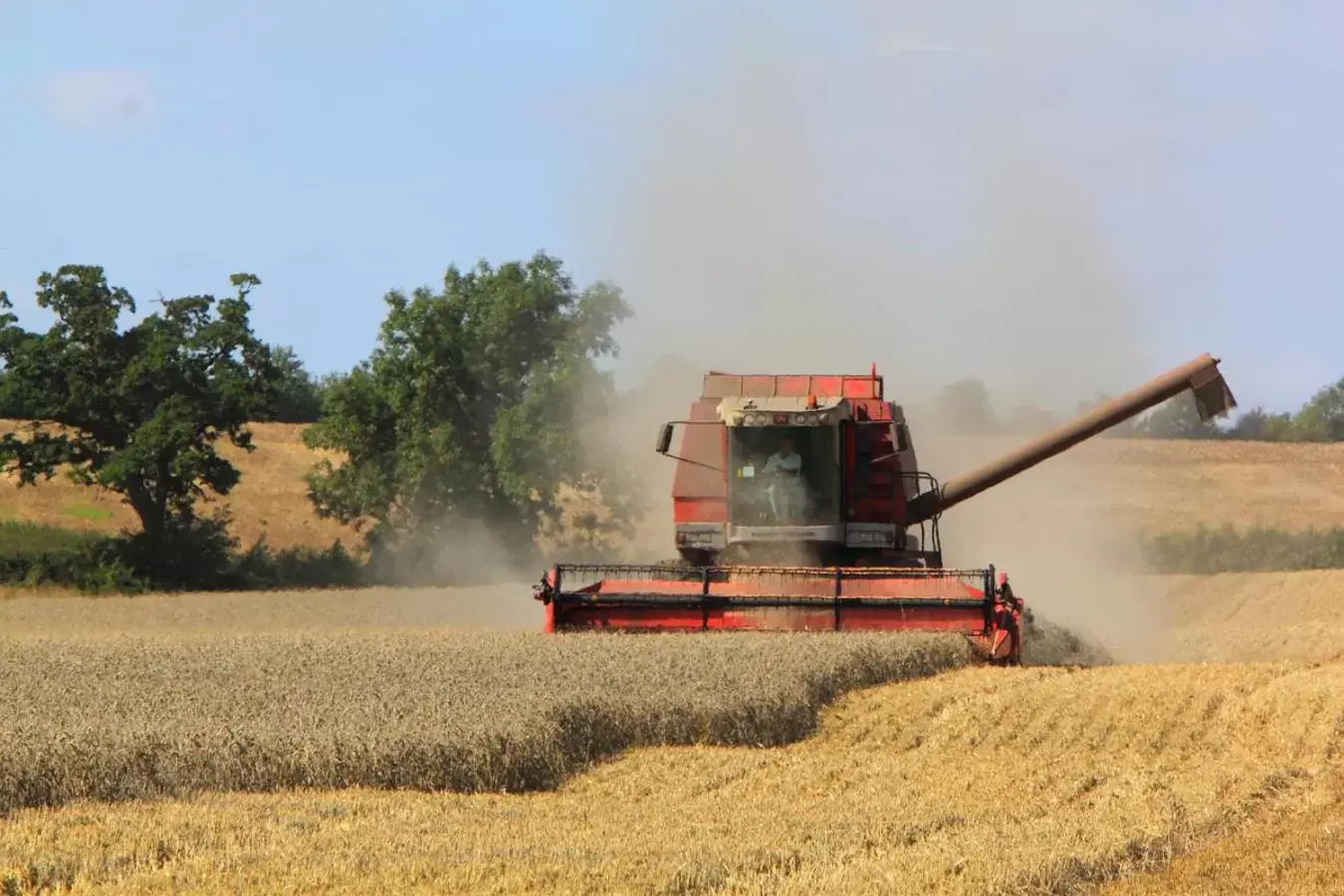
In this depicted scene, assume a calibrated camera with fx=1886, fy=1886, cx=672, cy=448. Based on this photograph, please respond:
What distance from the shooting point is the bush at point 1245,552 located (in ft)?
122

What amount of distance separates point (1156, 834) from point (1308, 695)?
465 centimetres

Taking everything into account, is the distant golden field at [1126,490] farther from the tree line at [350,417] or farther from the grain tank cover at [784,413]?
the grain tank cover at [784,413]

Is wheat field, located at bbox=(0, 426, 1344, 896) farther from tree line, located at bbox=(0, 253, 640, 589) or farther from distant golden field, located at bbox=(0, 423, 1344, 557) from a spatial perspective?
distant golden field, located at bbox=(0, 423, 1344, 557)

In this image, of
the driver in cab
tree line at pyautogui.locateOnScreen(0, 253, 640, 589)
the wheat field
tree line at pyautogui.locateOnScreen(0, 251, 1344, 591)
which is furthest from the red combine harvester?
tree line at pyautogui.locateOnScreen(0, 253, 640, 589)

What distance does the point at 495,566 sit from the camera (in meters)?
36.2

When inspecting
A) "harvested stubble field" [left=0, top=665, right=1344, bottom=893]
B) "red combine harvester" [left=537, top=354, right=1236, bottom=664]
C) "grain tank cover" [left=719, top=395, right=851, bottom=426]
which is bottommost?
"harvested stubble field" [left=0, top=665, right=1344, bottom=893]

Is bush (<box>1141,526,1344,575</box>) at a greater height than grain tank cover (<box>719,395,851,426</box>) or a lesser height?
lesser

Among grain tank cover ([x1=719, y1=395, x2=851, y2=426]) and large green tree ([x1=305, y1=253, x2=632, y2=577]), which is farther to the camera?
large green tree ([x1=305, y1=253, x2=632, y2=577])

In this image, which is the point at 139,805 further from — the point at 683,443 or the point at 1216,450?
the point at 1216,450

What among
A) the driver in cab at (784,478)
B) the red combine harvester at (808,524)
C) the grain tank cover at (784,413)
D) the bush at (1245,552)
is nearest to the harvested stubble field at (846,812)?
the red combine harvester at (808,524)

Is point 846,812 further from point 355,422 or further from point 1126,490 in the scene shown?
point 1126,490

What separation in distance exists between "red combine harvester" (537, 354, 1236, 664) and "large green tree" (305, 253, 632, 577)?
15.2 meters

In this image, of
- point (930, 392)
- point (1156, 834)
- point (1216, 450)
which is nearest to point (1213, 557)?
point (930, 392)

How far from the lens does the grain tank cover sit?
18109 mm
